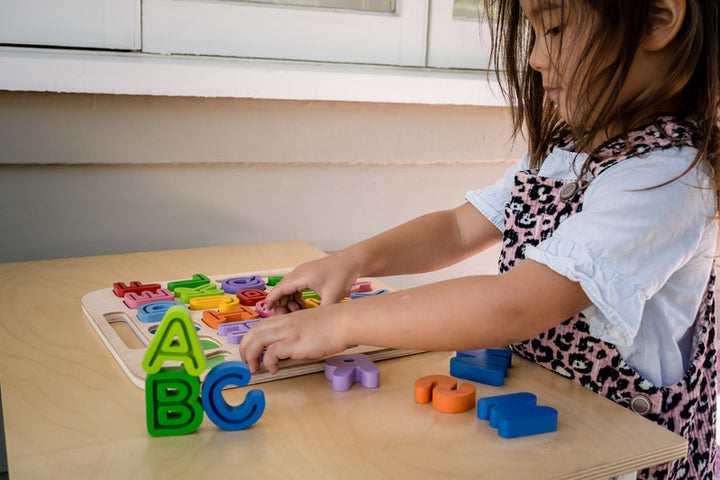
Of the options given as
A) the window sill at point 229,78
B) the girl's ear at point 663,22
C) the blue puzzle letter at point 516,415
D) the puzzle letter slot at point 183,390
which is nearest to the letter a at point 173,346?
the puzzle letter slot at point 183,390

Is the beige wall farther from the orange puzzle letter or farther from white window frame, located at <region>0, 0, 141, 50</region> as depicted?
the orange puzzle letter

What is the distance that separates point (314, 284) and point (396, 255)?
156 millimetres

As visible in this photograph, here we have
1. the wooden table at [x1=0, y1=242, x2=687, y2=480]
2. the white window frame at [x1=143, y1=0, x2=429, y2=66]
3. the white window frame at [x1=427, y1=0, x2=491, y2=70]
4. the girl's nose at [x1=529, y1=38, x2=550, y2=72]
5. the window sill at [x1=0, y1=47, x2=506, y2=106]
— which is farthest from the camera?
the white window frame at [x1=427, y1=0, x2=491, y2=70]

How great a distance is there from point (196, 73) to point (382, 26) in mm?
409

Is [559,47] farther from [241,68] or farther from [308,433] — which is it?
[241,68]

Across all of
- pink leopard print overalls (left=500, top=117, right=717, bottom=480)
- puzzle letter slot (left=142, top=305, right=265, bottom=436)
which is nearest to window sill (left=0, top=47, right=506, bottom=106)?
pink leopard print overalls (left=500, top=117, right=717, bottom=480)

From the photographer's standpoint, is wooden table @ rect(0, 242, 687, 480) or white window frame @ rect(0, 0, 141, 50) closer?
wooden table @ rect(0, 242, 687, 480)

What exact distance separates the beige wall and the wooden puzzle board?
334mm

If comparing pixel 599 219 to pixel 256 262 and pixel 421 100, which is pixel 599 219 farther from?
pixel 421 100

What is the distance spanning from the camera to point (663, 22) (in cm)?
69

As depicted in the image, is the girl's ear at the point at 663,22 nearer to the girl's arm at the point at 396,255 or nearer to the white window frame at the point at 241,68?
the girl's arm at the point at 396,255

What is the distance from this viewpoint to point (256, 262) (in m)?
1.07

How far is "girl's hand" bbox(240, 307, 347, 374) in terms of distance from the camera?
64cm

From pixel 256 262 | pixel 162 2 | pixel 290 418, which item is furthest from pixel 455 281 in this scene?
pixel 162 2
